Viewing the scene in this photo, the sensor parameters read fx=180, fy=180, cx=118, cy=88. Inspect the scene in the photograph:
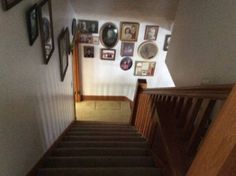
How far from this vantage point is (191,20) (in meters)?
2.00

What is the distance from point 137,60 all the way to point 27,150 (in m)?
3.89

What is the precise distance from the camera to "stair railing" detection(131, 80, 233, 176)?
100 cm

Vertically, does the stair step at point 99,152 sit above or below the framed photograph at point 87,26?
below

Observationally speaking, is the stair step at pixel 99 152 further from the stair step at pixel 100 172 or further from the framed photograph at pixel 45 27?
the framed photograph at pixel 45 27

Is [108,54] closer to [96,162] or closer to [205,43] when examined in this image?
[205,43]

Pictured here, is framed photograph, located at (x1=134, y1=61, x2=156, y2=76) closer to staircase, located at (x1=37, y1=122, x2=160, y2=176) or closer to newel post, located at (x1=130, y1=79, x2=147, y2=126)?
newel post, located at (x1=130, y1=79, x2=147, y2=126)

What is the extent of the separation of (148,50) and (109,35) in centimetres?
109

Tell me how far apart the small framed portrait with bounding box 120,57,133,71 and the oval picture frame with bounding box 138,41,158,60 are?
1.06ft

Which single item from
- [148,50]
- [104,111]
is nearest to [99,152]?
[104,111]

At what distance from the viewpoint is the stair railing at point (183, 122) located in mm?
1002

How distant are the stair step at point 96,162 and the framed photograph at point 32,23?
3.51ft

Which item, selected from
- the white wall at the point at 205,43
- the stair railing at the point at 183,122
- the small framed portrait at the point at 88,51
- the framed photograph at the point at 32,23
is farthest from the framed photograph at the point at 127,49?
the framed photograph at the point at 32,23

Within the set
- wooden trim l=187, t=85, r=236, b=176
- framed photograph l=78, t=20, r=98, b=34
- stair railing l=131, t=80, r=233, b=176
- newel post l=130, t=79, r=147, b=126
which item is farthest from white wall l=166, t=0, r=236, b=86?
framed photograph l=78, t=20, r=98, b=34

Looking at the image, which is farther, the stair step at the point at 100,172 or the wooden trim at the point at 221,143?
the stair step at the point at 100,172
